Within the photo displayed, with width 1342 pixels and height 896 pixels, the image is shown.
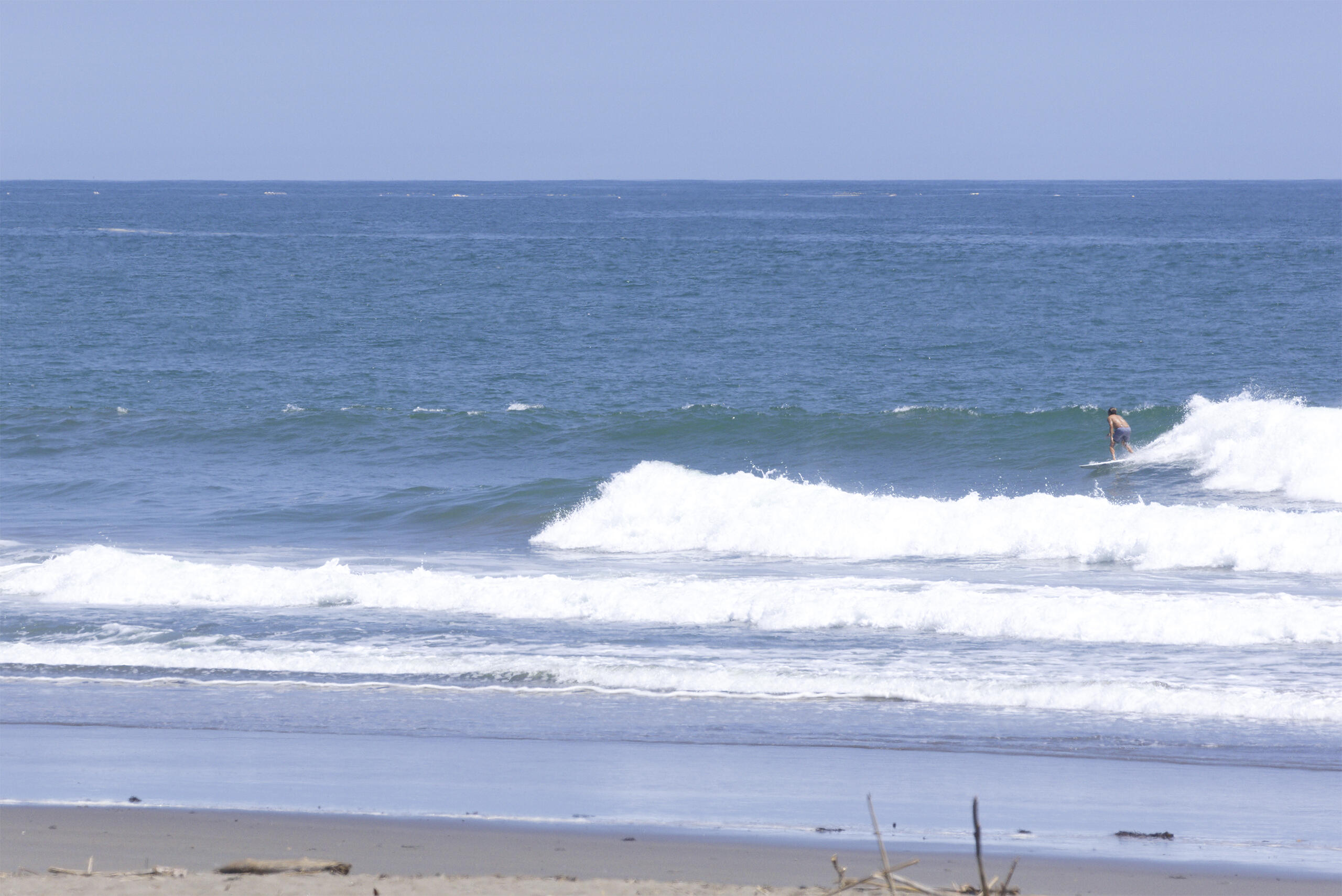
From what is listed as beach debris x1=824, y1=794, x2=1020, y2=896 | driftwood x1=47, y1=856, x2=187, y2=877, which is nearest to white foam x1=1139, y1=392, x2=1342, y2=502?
beach debris x1=824, y1=794, x2=1020, y2=896

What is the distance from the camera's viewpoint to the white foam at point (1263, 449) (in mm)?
20391

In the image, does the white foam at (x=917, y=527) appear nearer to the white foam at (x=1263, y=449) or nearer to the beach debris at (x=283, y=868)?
the white foam at (x=1263, y=449)

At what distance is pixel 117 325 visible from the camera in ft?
143

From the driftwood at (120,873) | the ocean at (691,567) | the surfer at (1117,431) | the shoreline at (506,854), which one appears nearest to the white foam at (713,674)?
the ocean at (691,567)

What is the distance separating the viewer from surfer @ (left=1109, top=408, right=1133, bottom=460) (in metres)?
23.7

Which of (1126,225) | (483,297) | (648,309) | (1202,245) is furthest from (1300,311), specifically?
(1126,225)

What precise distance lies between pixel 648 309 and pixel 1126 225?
2827 inches

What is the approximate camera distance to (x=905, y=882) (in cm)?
402

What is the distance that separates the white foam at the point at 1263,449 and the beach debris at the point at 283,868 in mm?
17643

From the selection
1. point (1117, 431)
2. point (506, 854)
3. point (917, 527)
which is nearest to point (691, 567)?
point (917, 527)

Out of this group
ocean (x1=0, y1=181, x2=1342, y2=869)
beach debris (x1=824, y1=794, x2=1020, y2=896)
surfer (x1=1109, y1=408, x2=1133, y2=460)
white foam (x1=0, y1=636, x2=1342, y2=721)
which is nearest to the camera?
beach debris (x1=824, y1=794, x2=1020, y2=896)

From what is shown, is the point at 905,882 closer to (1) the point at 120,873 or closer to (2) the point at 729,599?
(1) the point at 120,873

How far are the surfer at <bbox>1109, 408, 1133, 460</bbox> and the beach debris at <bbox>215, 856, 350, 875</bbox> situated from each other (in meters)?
19.8

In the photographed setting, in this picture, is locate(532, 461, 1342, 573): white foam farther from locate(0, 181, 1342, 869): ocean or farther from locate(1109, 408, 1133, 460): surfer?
locate(1109, 408, 1133, 460): surfer
